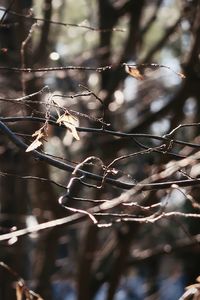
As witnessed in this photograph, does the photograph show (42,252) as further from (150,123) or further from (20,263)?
(150,123)

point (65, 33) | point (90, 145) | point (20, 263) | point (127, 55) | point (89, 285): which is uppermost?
point (65, 33)

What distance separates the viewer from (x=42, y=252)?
5930 mm

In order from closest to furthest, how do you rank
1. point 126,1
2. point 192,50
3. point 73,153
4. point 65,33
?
point 192,50 → point 126,1 → point 73,153 → point 65,33

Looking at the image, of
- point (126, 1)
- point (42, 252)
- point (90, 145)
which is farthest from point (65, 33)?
point (42, 252)

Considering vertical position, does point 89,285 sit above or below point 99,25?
below

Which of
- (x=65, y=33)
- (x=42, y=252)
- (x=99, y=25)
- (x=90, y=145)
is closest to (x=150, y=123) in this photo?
(x=90, y=145)

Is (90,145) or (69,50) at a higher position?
(69,50)

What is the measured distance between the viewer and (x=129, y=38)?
235 inches

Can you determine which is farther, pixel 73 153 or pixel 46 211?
pixel 73 153

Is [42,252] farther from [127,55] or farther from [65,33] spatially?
[65,33]

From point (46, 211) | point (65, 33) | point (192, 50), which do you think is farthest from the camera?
point (65, 33)

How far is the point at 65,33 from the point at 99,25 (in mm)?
1853

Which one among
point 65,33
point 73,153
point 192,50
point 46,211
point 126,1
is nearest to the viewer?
point 192,50

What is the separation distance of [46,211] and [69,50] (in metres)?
2.94
